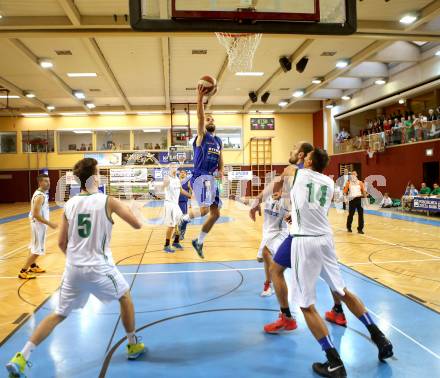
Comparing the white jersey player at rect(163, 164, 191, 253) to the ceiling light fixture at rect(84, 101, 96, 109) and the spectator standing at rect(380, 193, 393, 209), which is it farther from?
the ceiling light fixture at rect(84, 101, 96, 109)

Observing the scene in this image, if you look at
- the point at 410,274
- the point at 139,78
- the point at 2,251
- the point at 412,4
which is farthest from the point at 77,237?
the point at 139,78

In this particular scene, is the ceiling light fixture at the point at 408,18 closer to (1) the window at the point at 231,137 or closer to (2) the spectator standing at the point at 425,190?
(2) the spectator standing at the point at 425,190

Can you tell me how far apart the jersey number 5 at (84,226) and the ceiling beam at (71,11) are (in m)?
9.30

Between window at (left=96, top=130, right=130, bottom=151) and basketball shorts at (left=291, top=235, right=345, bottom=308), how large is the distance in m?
25.5

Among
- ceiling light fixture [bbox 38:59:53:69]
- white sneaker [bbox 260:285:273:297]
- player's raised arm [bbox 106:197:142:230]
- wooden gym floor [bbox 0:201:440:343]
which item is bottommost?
wooden gym floor [bbox 0:201:440:343]

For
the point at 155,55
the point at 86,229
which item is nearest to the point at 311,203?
the point at 86,229

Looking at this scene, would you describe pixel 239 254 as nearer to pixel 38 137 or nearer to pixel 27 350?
pixel 27 350

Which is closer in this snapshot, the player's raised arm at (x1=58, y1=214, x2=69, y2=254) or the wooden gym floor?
the player's raised arm at (x1=58, y1=214, x2=69, y2=254)

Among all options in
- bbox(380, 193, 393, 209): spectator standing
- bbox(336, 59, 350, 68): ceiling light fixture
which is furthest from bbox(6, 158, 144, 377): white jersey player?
bbox(380, 193, 393, 209): spectator standing

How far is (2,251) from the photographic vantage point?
29.3ft

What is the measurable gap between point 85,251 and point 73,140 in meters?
28.8

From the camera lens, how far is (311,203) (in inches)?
131

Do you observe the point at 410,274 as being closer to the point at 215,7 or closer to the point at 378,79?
the point at 215,7

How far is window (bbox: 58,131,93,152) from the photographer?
27953mm
